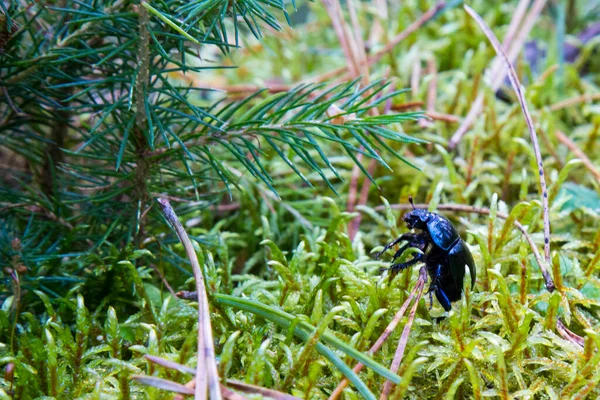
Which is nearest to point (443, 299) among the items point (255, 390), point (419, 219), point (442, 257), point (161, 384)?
point (442, 257)

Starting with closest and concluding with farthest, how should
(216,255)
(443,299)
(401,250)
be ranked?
(443,299), (401,250), (216,255)

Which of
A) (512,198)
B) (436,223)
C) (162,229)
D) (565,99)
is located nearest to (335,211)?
(436,223)

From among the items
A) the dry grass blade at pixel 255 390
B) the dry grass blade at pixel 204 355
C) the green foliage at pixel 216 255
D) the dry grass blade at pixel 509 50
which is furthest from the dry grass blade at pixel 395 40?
the dry grass blade at pixel 255 390

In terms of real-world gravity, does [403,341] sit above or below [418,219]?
below

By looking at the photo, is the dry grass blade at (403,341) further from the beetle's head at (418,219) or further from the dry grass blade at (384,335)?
the beetle's head at (418,219)

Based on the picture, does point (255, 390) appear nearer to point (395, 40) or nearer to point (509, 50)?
point (395, 40)

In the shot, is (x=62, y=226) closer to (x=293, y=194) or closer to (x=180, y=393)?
(x=180, y=393)

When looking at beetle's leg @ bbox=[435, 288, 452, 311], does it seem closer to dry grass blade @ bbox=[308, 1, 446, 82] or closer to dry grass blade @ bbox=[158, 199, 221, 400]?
dry grass blade @ bbox=[158, 199, 221, 400]

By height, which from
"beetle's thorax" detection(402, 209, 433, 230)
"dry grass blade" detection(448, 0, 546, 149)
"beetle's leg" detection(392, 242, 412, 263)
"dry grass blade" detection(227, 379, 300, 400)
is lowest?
"dry grass blade" detection(227, 379, 300, 400)

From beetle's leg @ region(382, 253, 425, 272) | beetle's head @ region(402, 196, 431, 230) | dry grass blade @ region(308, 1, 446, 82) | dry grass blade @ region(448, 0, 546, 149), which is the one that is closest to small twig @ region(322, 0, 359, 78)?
dry grass blade @ region(308, 1, 446, 82)
